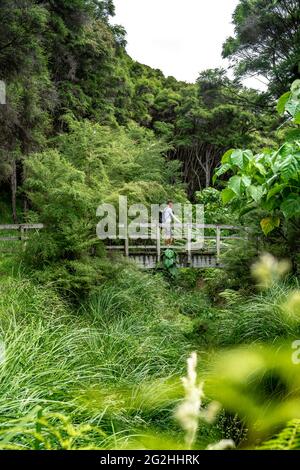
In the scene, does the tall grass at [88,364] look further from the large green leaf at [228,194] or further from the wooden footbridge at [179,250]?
the wooden footbridge at [179,250]

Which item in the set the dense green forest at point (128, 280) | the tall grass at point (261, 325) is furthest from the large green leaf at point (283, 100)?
the tall grass at point (261, 325)

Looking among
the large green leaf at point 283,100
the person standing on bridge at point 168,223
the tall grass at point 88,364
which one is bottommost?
the tall grass at point 88,364

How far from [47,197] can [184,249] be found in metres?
5.26

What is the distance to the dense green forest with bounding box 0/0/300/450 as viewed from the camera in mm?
1603

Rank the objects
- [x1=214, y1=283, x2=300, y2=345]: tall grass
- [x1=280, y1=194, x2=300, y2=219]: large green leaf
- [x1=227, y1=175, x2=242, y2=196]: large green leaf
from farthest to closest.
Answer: [x1=214, y1=283, x2=300, y2=345]: tall grass < [x1=227, y1=175, x2=242, y2=196]: large green leaf < [x1=280, y1=194, x2=300, y2=219]: large green leaf

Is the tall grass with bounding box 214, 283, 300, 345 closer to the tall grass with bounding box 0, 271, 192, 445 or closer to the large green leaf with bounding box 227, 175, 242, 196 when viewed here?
the tall grass with bounding box 0, 271, 192, 445

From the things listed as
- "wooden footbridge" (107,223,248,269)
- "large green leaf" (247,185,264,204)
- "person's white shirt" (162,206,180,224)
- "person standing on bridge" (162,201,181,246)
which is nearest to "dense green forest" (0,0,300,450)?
"large green leaf" (247,185,264,204)

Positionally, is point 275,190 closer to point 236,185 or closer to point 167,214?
point 236,185

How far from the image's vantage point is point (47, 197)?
752cm

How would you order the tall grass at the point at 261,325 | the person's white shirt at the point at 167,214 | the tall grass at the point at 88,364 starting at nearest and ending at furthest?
the tall grass at the point at 88,364
the tall grass at the point at 261,325
the person's white shirt at the point at 167,214

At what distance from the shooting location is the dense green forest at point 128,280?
1.60m

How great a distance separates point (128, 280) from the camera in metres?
8.36

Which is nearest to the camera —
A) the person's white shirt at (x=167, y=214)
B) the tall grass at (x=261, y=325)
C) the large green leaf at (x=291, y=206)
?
the large green leaf at (x=291, y=206)
